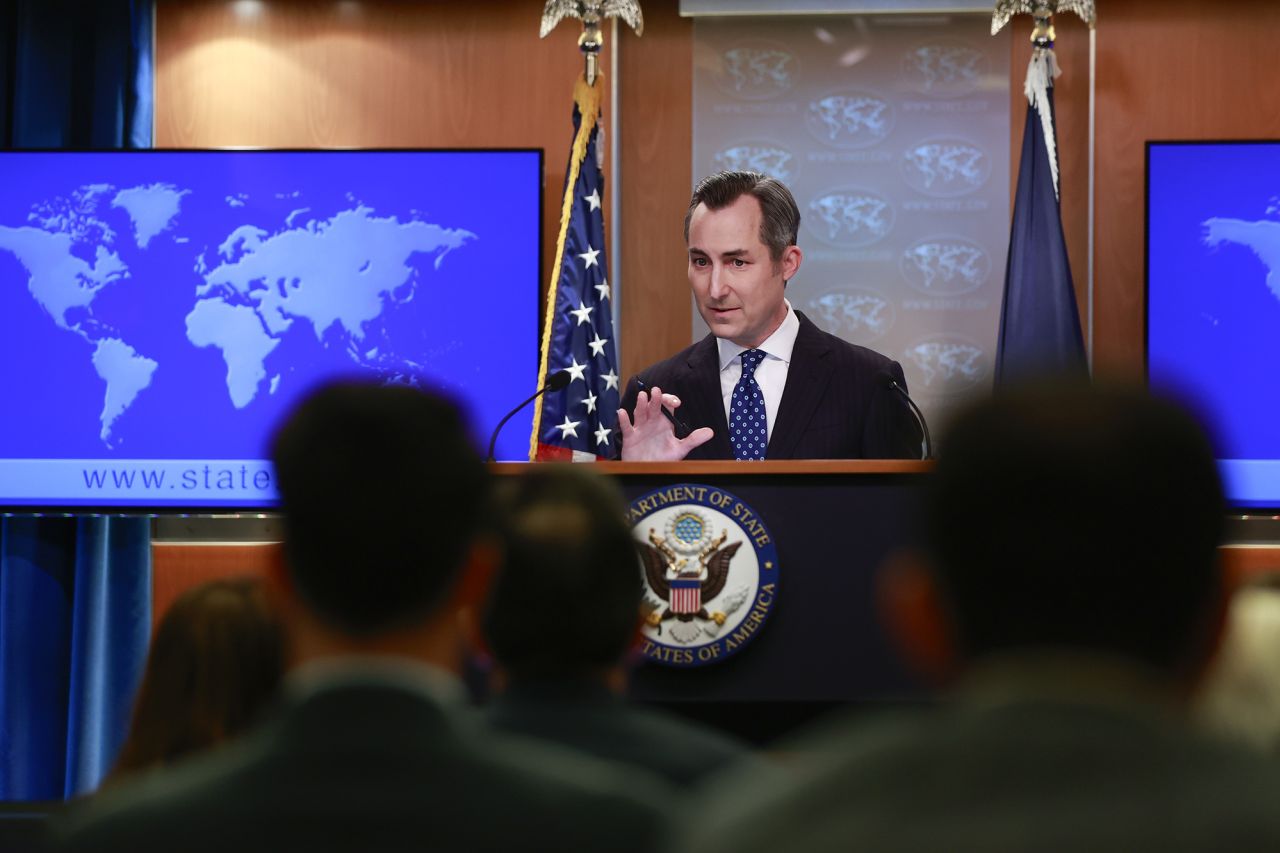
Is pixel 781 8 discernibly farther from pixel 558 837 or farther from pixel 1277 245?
pixel 558 837

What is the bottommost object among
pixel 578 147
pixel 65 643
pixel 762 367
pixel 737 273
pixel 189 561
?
pixel 65 643

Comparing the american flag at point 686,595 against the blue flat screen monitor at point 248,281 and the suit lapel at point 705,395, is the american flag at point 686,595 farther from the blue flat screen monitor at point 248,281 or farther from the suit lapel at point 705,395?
the blue flat screen monitor at point 248,281

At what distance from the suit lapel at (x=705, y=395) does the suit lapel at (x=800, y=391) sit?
156mm

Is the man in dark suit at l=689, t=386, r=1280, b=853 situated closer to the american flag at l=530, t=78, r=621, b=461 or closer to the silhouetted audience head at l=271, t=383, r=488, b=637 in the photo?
the silhouetted audience head at l=271, t=383, r=488, b=637

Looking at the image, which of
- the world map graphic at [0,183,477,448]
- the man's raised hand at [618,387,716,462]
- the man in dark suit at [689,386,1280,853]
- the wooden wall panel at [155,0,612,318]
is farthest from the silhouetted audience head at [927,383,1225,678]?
the wooden wall panel at [155,0,612,318]

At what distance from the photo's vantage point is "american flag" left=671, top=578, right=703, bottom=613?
117 inches

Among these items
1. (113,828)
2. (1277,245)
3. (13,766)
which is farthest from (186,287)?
(113,828)

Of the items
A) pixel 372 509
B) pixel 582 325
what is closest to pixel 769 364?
pixel 582 325

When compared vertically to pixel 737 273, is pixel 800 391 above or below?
below

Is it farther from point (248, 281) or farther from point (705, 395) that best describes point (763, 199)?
point (248, 281)

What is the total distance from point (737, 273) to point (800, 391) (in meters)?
0.50

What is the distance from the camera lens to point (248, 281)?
579 cm

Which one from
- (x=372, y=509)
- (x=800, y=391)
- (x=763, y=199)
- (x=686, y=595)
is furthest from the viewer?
(x=763, y=199)

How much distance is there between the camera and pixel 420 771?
109 centimetres
